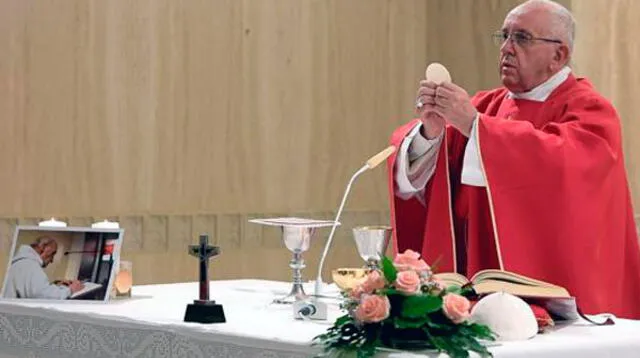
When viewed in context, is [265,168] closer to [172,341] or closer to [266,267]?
[266,267]

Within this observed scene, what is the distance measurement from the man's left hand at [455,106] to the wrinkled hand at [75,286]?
135 centimetres

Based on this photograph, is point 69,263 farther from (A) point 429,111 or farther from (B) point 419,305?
(B) point 419,305

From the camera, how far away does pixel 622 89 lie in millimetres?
7297

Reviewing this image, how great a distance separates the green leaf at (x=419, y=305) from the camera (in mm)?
2852

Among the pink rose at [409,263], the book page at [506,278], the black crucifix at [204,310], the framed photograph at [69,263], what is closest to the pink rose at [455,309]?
the pink rose at [409,263]

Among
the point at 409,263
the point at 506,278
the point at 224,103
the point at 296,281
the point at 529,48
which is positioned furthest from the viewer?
the point at 224,103

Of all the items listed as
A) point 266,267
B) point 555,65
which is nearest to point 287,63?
point 266,267

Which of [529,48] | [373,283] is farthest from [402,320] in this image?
[529,48]

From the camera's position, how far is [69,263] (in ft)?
13.4

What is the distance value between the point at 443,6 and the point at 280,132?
1485mm

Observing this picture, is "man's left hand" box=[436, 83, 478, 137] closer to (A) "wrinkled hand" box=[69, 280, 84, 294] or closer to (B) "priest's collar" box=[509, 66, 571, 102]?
(B) "priest's collar" box=[509, 66, 571, 102]

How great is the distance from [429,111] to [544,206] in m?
0.52

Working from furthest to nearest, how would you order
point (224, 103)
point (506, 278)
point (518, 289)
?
1. point (224, 103)
2. point (506, 278)
3. point (518, 289)

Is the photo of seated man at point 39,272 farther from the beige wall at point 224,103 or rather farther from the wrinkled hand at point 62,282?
the beige wall at point 224,103
